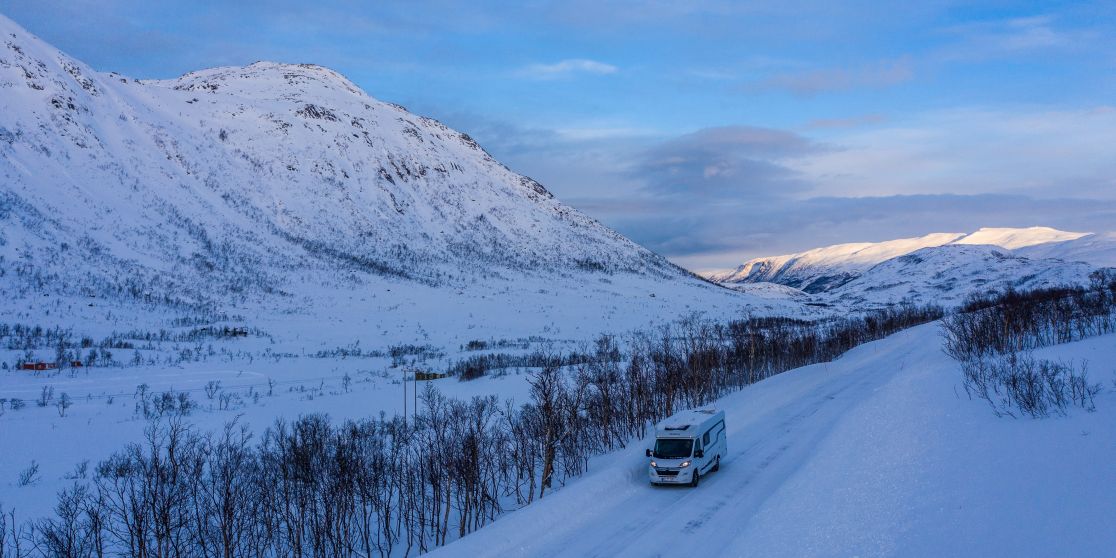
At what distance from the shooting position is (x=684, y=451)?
2528 cm

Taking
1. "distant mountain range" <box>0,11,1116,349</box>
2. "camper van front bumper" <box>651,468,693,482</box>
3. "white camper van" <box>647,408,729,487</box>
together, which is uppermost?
"distant mountain range" <box>0,11,1116,349</box>

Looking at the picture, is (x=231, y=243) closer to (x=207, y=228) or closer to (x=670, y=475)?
(x=207, y=228)

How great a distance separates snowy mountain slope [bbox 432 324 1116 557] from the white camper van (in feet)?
2.05

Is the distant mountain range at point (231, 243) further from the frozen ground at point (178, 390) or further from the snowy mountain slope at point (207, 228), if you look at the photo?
the frozen ground at point (178, 390)

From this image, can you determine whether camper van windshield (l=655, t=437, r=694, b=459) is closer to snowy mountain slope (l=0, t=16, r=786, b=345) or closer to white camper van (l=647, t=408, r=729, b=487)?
white camper van (l=647, t=408, r=729, b=487)

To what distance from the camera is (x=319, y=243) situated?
14975 centimetres

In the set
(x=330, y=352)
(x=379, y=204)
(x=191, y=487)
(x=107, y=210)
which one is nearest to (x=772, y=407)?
(x=191, y=487)

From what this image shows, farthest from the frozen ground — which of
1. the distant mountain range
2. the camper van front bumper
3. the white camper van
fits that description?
the white camper van

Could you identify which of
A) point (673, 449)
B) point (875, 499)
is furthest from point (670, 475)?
point (875, 499)

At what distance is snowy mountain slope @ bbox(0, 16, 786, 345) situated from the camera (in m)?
94.4

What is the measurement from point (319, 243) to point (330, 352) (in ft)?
257

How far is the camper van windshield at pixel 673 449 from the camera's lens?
25266mm

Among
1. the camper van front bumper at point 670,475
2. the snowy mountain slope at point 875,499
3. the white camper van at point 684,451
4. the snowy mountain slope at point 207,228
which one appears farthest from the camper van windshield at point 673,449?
the snowy mountain slope at point 207,228

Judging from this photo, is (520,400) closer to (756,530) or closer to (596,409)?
(596,409)
